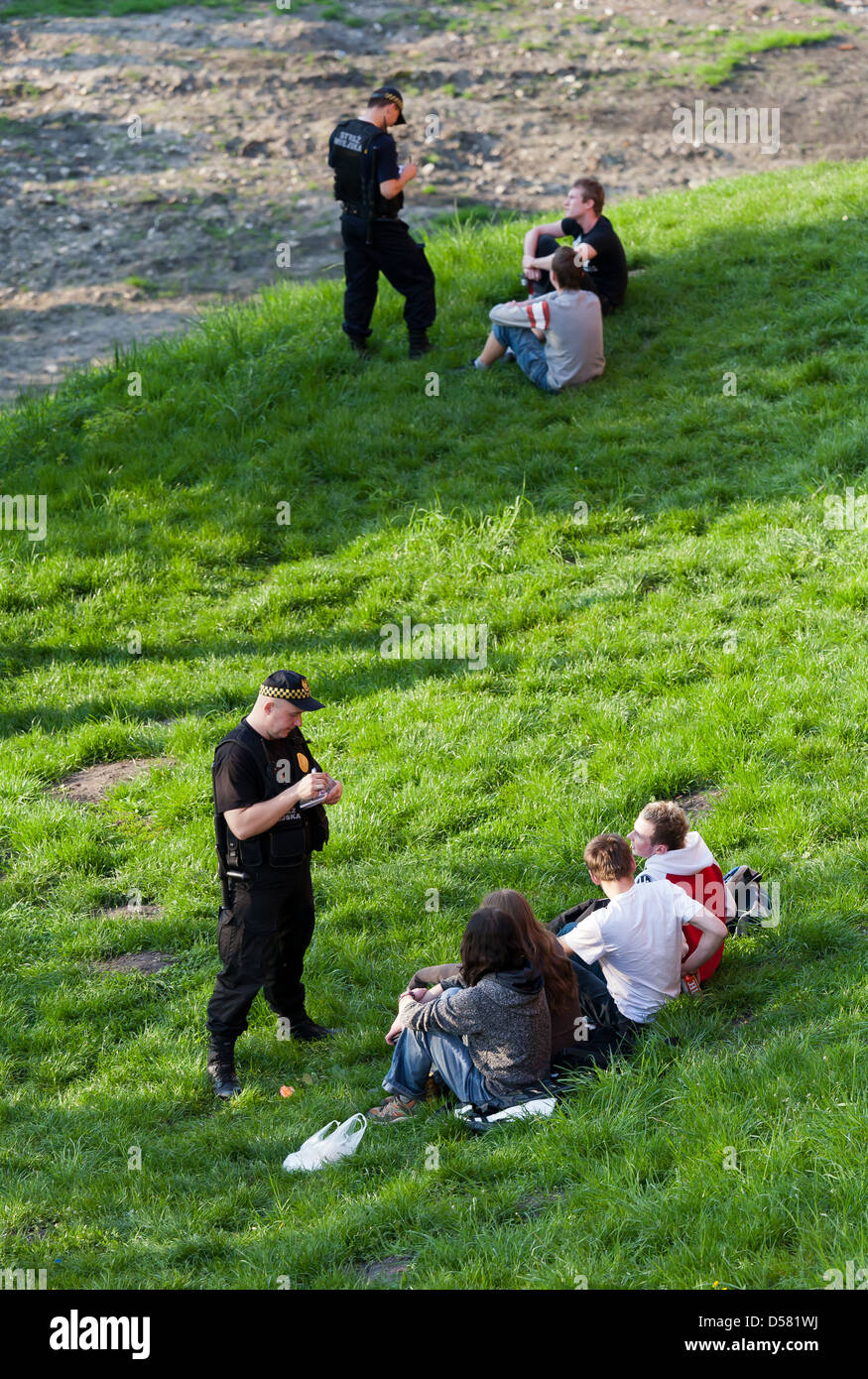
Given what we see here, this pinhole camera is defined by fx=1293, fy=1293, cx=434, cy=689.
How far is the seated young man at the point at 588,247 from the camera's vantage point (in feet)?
37.4

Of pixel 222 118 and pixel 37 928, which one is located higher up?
pixel 222 118

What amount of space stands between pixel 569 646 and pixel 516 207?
9.03m

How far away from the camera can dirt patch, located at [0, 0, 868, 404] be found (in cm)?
1496

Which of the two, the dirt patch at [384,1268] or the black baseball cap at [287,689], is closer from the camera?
the dirt patch at [384,1268]

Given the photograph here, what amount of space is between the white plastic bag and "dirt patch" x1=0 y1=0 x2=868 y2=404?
377 inches

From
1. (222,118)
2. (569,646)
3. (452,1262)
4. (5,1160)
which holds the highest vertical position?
(222,118)

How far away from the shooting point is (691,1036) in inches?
209

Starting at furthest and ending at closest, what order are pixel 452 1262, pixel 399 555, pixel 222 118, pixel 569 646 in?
pixel 222 118 < pixel 399 555 < pixel 569 646 < pixel 452 1262

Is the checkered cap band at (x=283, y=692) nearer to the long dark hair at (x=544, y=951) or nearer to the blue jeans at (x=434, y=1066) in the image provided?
the long dark hair at (x=544, y=951)

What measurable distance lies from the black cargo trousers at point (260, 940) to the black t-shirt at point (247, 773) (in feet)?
1.07

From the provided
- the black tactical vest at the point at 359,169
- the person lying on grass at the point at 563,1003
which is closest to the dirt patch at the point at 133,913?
the person lying on grass at the point at 563,1003

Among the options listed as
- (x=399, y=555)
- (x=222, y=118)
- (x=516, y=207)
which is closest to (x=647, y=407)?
(x=399, y=555)

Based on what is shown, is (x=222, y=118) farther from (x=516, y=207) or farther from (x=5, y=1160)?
(x=5, y=1160)

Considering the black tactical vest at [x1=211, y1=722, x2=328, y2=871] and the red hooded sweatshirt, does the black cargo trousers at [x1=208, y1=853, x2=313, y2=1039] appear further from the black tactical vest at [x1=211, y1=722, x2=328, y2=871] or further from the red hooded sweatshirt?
the red hooded sweatshirt
